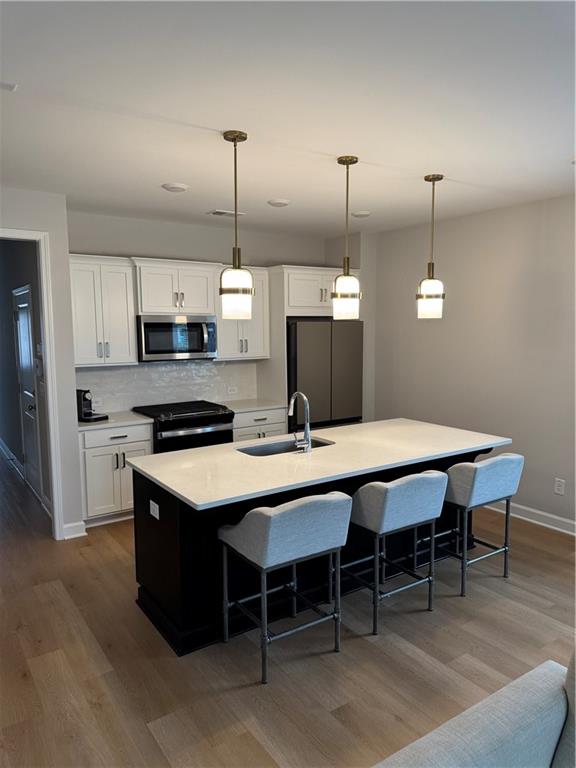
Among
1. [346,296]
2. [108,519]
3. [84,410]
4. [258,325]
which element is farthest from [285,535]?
[258,325]

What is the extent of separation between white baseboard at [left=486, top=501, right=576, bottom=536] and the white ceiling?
2.56 metres

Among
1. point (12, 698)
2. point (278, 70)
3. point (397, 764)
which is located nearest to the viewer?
point (397, 764)

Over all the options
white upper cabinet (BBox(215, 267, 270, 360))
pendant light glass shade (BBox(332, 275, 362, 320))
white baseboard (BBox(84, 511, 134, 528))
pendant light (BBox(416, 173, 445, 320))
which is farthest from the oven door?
pendant light (BBox(416, 173, 445, 320))

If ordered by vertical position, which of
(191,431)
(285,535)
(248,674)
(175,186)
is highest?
(175,186)

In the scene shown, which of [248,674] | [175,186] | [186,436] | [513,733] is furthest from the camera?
[186,436]

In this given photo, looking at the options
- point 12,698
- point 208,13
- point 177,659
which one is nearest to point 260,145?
point 208,13

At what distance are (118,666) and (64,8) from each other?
2731mm

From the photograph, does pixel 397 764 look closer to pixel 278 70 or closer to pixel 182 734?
pixel 182 734

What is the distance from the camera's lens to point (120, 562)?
377 cm

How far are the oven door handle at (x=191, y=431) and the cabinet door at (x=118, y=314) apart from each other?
725 millimetres

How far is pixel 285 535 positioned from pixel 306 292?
3.39 metres

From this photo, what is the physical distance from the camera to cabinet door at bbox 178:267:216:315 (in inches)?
191

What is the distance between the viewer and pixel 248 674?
255 cm

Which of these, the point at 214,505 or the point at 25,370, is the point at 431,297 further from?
the point at 25,370
